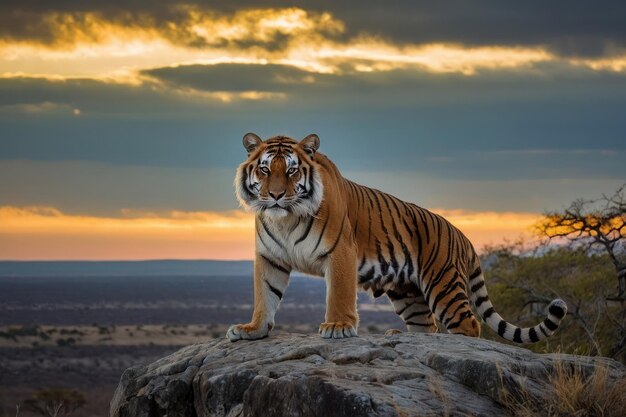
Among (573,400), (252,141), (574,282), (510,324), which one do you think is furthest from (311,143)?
(574,282)

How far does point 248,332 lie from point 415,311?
2.85 m

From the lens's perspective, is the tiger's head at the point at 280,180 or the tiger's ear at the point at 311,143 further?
the tiger's ear at the point at 311,143

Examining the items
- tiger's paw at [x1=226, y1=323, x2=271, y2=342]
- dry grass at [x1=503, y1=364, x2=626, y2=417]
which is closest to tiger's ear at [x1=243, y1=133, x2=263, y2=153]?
tiger's paw at [x1=226, y1=323, x2=271, y2=342]

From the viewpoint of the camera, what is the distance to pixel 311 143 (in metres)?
13.3

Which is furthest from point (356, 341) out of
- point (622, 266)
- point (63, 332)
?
point (63, 332)

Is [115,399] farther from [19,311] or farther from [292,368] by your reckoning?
[19,311]

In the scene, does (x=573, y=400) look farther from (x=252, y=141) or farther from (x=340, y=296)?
(x=252, y=141)

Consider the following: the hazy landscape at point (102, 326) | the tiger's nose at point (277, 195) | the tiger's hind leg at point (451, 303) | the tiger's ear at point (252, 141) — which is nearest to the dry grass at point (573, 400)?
the tiger's hind leg at point (451, 303)

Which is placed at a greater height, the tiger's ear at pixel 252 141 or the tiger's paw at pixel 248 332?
the tiger's ear at pixel 252 141

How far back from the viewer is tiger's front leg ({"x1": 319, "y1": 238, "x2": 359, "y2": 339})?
505 inches

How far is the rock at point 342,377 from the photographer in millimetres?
10984

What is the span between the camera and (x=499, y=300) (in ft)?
104

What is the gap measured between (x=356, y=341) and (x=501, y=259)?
23236 millimetres

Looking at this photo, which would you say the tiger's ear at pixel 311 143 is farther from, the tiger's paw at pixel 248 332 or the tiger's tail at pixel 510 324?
the tiger's tail at pixel 510 324
